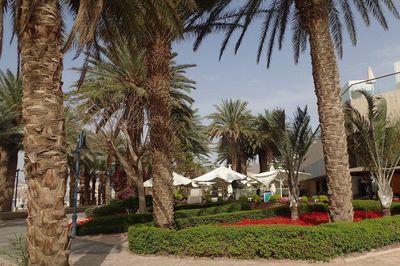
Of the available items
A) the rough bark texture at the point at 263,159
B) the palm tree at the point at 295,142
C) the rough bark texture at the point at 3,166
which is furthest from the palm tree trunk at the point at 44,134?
the rough bark texture at the point at 263,159

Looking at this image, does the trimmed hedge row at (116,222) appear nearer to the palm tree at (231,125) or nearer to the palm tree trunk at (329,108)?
the palm tree trunk at (329,108)

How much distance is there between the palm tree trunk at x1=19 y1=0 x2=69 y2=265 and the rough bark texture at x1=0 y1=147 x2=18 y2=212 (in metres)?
28.1

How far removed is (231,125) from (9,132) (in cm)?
2149

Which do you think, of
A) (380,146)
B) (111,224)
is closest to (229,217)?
(111,224)

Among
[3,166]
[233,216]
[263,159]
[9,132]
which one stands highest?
[9,132]

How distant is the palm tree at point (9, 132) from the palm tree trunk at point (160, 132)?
49.5ft

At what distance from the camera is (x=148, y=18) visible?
10234 mm

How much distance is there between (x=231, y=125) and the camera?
40531 millimetres

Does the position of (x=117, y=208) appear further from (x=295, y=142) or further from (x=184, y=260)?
(x=184, y=260)

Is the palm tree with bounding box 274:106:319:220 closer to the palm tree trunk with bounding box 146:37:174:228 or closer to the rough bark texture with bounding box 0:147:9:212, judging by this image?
the palm tree trunk with bounding box 146:37:174:228

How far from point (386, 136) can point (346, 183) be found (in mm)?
4007

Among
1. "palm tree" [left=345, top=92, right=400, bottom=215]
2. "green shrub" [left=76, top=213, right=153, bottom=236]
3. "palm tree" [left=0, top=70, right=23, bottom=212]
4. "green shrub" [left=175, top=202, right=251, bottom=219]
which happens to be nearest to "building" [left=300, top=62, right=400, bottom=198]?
"palm tree" [left=345, top=92, right=400, bottom=215]

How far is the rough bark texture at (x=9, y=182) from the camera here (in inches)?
1217

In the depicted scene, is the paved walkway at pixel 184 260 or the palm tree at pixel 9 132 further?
the palm tree at pixel 9 132
